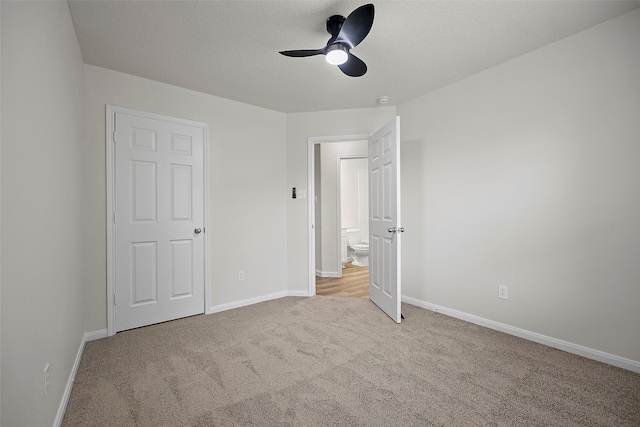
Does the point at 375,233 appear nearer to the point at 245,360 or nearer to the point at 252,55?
the point at 245,360

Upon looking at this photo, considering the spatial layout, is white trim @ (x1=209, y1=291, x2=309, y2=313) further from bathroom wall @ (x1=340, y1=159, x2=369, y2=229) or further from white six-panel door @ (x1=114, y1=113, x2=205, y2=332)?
bathroom wall @ (x1=340, y1=159, x2=369, y2=229)

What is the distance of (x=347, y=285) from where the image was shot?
4.66 metres

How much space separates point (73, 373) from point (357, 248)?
4.74 m

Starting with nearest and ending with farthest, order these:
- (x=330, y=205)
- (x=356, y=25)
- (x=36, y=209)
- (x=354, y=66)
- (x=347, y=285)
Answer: (x=36, y=209)
(x=356, y=25)
(x=354, y=66)
(x=347, y=285)
(x=330, y=205)

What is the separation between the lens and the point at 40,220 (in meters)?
1.40

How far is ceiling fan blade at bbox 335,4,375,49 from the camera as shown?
1.72 meters

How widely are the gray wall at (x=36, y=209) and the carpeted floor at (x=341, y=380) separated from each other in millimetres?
414

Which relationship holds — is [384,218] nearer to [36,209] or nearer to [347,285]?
[347,285]

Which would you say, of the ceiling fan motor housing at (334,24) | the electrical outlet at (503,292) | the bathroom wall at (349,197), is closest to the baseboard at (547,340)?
the electrical outlet at (503,292)

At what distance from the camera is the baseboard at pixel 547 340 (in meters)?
2.12

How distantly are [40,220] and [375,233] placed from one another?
2.97 metres

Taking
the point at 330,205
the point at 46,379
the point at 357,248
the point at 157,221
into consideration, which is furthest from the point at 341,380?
the point at 357,248

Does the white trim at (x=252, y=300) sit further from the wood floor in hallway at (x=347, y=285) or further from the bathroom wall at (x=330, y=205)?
the bathroom wall at (x=330, y=205)

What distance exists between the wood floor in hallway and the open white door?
1.64ft
